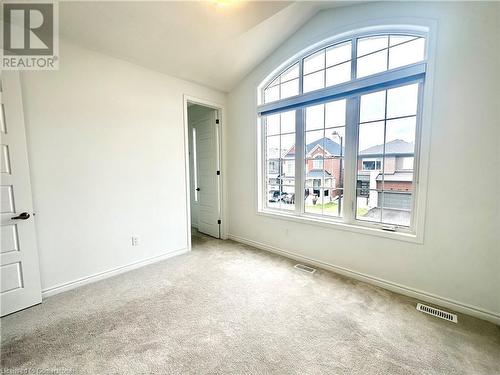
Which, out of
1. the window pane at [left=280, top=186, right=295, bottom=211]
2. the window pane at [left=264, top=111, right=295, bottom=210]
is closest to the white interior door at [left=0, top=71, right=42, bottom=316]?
the window pane at [left=264, top=111, right=295, bottom=210]

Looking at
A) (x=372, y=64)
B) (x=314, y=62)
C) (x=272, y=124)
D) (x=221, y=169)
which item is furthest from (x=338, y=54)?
(x=221, y=169)

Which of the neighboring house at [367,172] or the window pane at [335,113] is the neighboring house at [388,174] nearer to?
the neighboring house at [367,172]

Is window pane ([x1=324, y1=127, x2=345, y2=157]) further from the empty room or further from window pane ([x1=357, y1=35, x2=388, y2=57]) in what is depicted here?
window pane ([x1=357, y1=35, x2=388, y2=57])

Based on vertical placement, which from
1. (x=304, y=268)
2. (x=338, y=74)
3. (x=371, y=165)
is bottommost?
(x=304, y=268)

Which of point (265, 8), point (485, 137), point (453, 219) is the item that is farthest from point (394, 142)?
point (265, 8)

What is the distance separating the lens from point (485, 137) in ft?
5.98

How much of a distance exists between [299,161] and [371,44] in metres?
1.59

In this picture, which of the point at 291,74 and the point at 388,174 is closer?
the point at 388,174

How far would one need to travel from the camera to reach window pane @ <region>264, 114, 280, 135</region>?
11.1ft

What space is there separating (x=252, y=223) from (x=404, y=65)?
287 cm

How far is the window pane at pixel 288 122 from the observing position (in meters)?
3.21

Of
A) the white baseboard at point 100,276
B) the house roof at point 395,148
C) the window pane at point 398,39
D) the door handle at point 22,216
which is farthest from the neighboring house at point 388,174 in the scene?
the door handle at point 22,216

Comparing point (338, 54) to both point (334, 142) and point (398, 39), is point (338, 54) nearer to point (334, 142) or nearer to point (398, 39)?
point (398, 39)

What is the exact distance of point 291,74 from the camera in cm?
320
